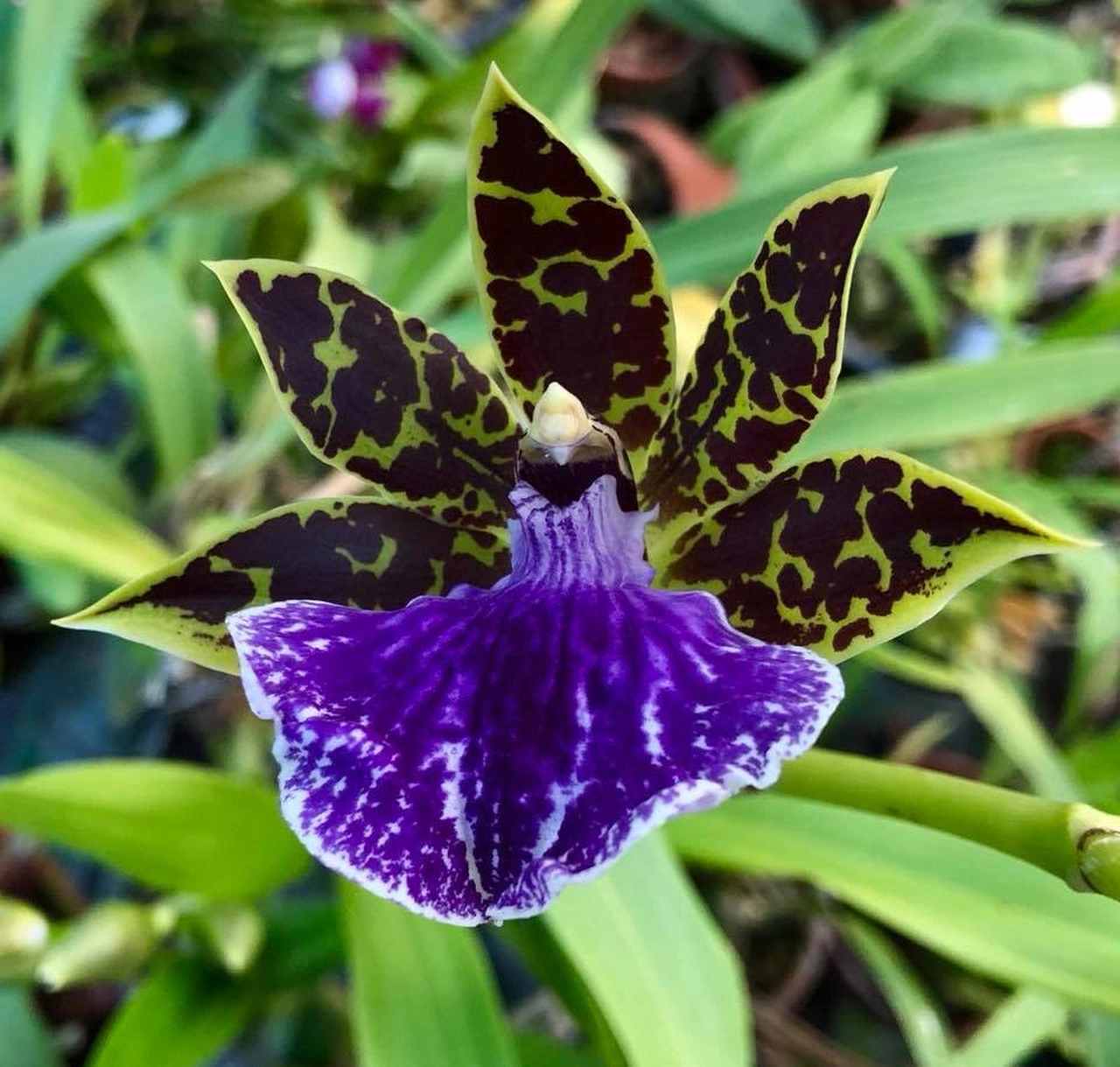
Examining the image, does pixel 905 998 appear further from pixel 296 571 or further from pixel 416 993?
pixel 296 571

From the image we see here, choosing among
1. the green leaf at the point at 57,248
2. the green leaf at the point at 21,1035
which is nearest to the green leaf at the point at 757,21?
the green leaf at the point at 57,248

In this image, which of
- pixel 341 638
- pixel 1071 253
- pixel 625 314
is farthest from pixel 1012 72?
pixel 341 638

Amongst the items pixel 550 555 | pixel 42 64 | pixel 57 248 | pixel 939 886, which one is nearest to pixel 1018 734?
pixel 939 886

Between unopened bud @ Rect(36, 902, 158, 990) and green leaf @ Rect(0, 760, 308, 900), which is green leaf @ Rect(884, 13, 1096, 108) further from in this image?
unopened bud @ Rect(36, 902, 158, 990)

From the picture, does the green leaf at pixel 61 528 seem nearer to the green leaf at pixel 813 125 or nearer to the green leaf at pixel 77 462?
the green leaf at pixel 77 462

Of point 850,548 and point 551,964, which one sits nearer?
point 850,548

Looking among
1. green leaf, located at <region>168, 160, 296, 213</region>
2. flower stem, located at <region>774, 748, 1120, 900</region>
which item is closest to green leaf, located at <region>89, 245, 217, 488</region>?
green leaf, located at <region>168, 160, 296, 213</region>
